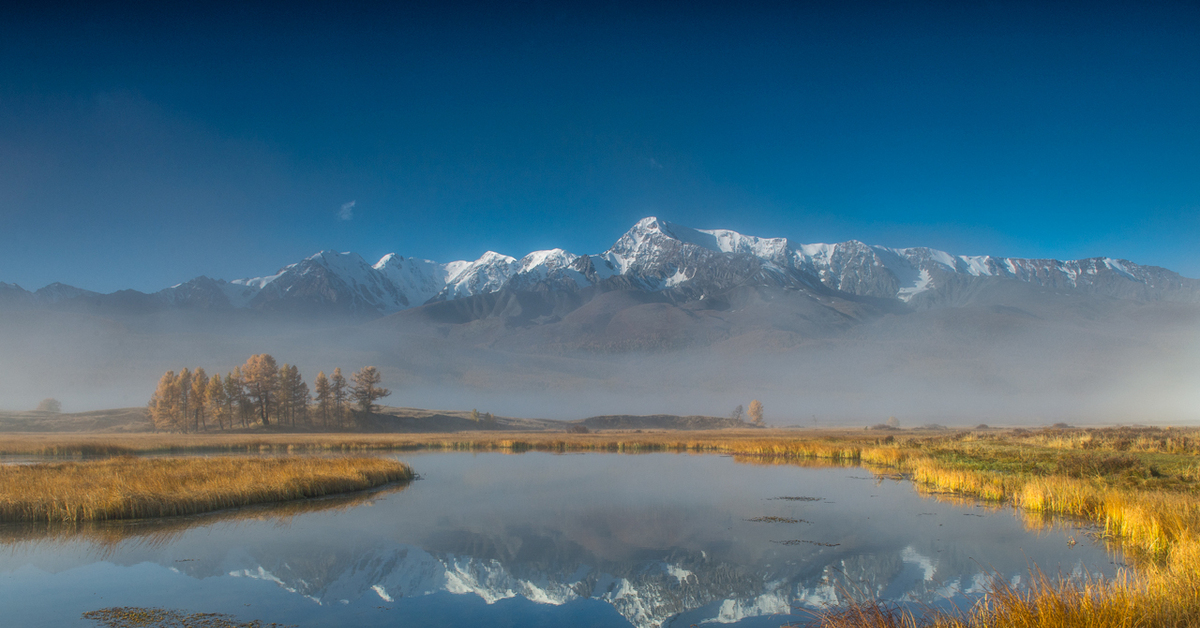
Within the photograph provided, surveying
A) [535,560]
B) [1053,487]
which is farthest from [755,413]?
[535,560]

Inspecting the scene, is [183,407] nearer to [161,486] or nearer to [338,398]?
[338,398]

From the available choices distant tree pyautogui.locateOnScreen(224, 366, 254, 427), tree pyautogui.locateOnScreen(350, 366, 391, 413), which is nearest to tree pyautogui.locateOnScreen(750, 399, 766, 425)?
tree pyautogui.locateOnScreen(350, 366, 391, 413)

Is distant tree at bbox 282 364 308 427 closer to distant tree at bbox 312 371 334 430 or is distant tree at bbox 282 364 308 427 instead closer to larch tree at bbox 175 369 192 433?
distant tree at bbox 312 371 334 430

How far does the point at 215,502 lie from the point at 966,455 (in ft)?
136

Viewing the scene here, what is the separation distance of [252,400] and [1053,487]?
352 feet

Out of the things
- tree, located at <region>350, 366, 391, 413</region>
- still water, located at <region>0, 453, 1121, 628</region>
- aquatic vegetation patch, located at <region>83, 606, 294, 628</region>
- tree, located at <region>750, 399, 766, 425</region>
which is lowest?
tree, located at <region>750, 399, 766, 425</region>

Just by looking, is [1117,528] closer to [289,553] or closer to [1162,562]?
[1162,562]

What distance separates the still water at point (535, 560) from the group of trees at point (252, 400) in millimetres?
78993

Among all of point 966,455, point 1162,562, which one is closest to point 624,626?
point 1162,562

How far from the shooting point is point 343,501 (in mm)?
28047

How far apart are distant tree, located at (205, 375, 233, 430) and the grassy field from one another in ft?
90.0

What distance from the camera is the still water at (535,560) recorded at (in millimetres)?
13703

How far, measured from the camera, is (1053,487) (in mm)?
24719

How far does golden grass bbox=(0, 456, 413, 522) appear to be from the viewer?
22.0 metres
